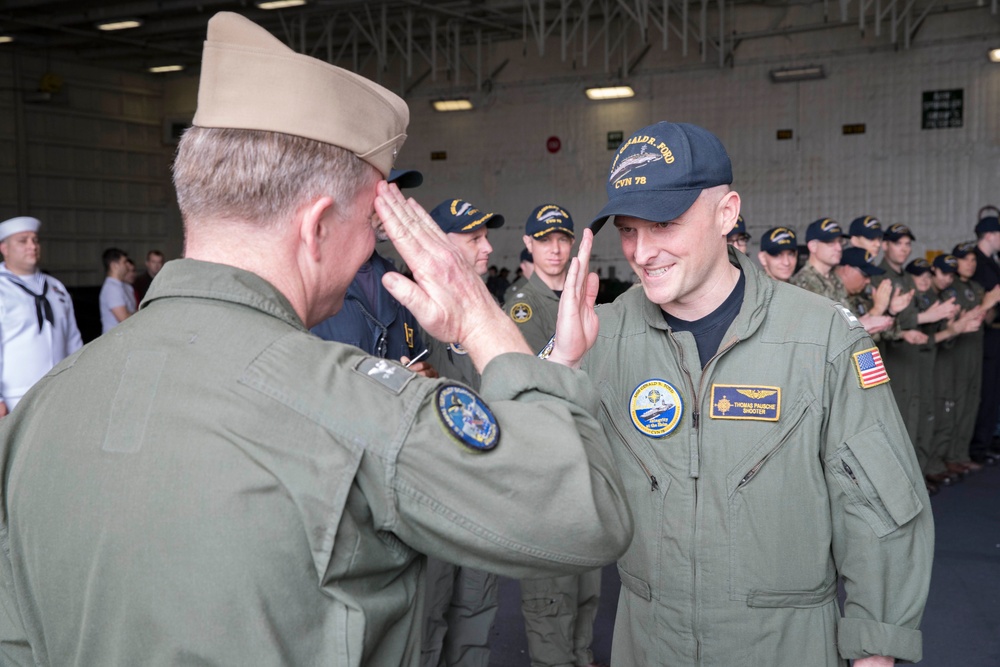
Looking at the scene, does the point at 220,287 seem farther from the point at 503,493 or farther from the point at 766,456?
the point at 766,456

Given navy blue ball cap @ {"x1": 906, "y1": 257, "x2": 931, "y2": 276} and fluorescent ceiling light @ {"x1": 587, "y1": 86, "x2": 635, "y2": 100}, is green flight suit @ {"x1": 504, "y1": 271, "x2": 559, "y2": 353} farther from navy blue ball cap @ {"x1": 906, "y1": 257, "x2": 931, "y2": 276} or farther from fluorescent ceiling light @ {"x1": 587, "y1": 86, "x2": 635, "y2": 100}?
fluorescent ceiling light @ {"x1": 587, "y1": 86, "x2": 635, "y2": 100}

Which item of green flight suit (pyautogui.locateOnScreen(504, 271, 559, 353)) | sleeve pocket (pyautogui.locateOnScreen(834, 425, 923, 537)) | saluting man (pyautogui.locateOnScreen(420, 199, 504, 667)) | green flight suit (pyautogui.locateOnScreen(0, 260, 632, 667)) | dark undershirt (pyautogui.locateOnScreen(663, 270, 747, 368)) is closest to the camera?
green flight suit (pyautogui.locateOnScreen(0, 260, 632, 667))

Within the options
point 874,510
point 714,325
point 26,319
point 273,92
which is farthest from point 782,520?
point 26,319

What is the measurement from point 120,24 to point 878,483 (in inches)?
693

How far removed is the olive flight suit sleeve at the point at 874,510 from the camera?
1.75 m

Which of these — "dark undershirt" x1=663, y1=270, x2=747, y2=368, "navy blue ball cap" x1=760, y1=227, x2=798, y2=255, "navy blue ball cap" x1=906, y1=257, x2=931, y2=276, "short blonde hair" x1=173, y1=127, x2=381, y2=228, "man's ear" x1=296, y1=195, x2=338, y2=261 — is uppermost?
"short blonde hair" x1=173, y1=127, x2=381, y2=228

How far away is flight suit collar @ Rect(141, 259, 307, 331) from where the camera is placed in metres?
1.07

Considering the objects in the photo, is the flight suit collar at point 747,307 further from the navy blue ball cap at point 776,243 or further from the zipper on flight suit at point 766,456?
the navy blue ball cap at point 776,243

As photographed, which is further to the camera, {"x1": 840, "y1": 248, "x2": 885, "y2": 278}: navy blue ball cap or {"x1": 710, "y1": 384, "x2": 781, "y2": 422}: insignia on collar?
{"x1": 840, "y1": 248, "x2": 885, "y2": 278}: navy blue ball cap

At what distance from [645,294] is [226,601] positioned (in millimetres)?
1302

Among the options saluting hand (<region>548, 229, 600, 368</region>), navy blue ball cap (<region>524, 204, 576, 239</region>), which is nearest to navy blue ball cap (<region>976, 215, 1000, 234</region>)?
navy blue ball cap (<region>524, 204, 576, 239</region>)

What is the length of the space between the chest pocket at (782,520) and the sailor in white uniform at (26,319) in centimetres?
431

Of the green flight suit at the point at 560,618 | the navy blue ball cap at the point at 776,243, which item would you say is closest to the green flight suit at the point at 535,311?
the green flight suit at the point at 560,618

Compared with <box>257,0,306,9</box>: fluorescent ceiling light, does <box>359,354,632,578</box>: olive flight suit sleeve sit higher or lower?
lower
